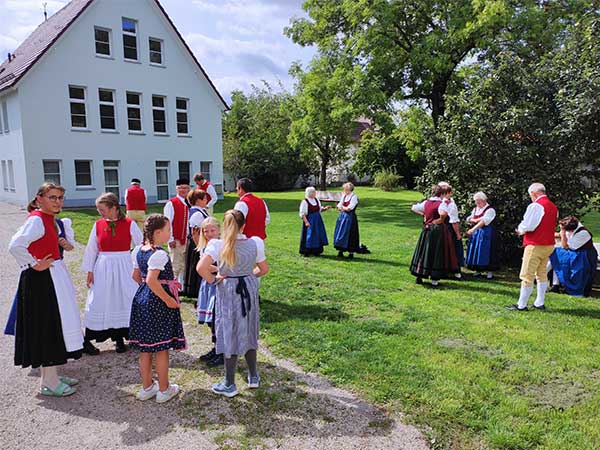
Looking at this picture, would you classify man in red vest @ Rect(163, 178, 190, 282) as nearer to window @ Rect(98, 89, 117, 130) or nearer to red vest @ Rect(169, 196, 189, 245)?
red vest @ Rect(169, 196, 189, 245)

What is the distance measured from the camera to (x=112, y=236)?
4.67 meters

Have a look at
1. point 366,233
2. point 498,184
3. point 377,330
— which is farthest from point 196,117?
point 377,330

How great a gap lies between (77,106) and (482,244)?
1992cm

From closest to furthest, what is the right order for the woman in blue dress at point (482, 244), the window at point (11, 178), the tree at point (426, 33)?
the woman in blue dress at point (482, 244) < the tree at point (426, 33) < the window at point (11, 178)

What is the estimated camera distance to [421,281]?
7.99 metres

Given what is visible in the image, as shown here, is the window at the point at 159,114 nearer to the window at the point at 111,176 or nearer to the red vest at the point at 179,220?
the window at the point at 111,176

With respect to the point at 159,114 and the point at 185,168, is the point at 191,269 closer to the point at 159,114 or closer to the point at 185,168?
the point at 159,114

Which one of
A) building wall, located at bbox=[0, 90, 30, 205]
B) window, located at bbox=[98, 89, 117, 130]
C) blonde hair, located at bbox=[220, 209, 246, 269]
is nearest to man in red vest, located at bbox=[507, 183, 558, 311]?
blonde hair, located at bbox=[220, 209, 246, 269]

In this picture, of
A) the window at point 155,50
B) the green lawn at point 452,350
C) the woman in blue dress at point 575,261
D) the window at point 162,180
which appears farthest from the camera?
the window at point 162,180

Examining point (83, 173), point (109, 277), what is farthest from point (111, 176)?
point (109, 277)

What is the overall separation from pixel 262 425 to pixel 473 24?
55.0ft

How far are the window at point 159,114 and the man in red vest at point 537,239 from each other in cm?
2140

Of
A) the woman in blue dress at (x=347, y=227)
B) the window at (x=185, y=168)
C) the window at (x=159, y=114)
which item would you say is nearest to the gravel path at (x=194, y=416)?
the woman in blue dress at (x=347, y=227)

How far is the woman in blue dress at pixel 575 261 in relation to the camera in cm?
743
